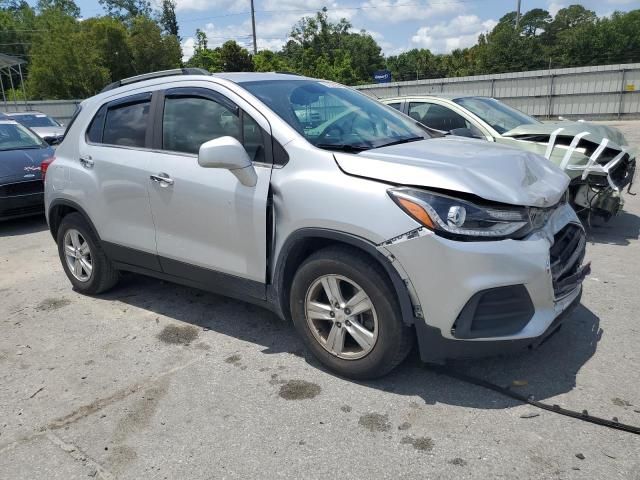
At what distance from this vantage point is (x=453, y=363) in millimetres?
3459

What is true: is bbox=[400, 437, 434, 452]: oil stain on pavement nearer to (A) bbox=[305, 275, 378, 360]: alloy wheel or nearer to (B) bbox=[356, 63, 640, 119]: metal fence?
(A) bbox=[305, 275, 378, 360]: alloy wheel

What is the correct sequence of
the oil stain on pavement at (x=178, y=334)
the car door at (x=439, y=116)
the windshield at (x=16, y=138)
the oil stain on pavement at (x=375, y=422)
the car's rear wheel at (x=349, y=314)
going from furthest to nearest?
the windshield at (x=16, y=138) → the car door at (x=439, y=116) → the oil stain on pavement at (x=178, y=334) → the car's rear wheel at (x=349, y=314) → the oil stain on pavement at (x=375, y=422)

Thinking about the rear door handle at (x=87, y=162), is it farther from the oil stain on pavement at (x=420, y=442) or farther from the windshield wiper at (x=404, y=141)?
the oil stain on pavement at (x=420, y=442)

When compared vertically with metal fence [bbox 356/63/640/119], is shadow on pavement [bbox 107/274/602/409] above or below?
below

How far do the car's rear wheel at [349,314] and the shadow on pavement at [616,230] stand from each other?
166 inches

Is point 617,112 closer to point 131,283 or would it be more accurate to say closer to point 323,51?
point 131,283

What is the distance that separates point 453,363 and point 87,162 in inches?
132

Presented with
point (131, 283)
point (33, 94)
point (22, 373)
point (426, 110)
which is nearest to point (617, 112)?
point (426, 110)

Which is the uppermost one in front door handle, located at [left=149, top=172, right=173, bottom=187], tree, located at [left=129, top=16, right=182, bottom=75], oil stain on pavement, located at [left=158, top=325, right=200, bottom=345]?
A: tree, located at [left=129, top=16, right=182, bottom=75]

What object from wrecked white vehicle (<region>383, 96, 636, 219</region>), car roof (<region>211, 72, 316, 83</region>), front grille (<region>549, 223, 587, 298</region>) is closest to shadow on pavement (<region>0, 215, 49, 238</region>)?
car roof (<region>211, 72, 316, 83</region>)

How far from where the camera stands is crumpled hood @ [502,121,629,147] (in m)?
6.36

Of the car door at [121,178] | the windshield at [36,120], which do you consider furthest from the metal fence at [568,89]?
the car door at [121,178]

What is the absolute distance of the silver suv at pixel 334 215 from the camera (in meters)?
2.80

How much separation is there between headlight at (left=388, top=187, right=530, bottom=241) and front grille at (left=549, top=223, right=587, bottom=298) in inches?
13.5
